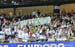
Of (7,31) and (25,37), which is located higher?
(7,31)

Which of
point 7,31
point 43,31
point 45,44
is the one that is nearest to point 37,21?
point 43,31

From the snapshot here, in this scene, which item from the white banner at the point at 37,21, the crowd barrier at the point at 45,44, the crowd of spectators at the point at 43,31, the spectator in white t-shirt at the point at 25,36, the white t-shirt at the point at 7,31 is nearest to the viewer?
the crowd barrier at the point at 45,44

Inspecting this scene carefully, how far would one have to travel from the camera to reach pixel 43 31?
22.3m

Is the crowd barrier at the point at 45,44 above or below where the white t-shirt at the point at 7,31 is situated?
below

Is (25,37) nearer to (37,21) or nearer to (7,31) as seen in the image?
(7,31)

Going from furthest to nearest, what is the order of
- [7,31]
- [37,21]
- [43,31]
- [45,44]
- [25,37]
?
[37,21]
[7,31]
[43,31]
[25,37]
[45,44]

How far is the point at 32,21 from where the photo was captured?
2431 centimetres

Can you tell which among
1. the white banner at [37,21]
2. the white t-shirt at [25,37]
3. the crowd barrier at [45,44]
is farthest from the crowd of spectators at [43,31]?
the crowd barrier at [45,44]

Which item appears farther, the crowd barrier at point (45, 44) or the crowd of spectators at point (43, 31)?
the crowd of spectators at point (43, 31)

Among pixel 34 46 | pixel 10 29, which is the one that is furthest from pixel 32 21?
pixel 34 46

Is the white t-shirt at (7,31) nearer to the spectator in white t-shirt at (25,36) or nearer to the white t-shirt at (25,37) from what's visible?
the spectator in white t-shirt at (25,36)

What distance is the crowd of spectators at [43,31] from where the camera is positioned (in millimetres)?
21312

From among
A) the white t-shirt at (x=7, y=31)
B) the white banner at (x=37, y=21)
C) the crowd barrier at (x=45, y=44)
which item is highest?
the white banner at (x=37, y=21)

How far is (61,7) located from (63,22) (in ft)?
7.92
